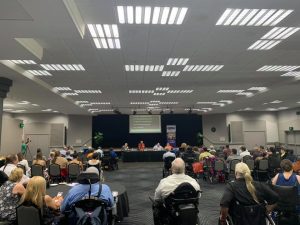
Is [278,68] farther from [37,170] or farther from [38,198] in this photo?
[37,170]

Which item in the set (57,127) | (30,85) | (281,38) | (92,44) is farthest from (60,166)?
(57,127)

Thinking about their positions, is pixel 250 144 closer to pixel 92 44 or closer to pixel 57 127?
pixel 57 127

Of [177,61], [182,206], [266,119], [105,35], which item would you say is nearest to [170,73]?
[177,61]

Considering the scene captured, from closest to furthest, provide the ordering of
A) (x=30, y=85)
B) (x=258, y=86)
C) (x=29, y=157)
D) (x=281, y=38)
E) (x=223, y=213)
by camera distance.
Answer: (x=223, y=213) → (x=281, y=38) → (x=30, y=85) → (x=258, y=86) → (x=29, y=157)

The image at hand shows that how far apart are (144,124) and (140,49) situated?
1521 cm

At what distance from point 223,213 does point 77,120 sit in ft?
64.5

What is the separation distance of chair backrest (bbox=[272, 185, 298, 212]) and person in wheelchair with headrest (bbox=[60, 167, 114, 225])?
2.49 meters

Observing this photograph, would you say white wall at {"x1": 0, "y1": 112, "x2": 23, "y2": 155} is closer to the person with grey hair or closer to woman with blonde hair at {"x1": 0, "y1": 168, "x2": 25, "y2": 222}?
woman with blonde hair at {"x1": 0, "y1": 168, "x2": 25, "y2": 222}

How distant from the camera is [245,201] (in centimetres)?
288

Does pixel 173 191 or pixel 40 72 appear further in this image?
pixel 40 72

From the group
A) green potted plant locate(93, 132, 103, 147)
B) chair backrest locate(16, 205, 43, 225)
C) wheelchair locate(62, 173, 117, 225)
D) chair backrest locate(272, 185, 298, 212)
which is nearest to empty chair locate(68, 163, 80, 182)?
chair backrest locate(16, 205, 43, 225)

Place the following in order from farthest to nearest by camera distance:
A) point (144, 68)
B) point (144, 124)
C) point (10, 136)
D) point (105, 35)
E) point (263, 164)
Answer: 1. point (144, 124)
2. point (10, 136)
3. point (263, 164)
4. point (144, 68)
5. point (105, 35)

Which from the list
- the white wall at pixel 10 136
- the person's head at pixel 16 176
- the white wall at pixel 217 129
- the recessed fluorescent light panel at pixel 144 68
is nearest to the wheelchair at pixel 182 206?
the person's head at pixel 16 176

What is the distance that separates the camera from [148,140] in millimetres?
22031
